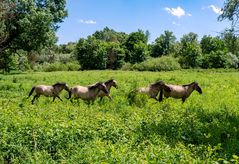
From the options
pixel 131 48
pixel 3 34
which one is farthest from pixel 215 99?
pixel 131 48

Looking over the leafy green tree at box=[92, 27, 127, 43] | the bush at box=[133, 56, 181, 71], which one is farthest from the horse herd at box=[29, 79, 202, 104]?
the leafy green tree at box=[92, 27, 127, 43]

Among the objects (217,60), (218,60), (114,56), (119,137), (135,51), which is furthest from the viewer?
(135,51)

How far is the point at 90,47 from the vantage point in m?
88.1

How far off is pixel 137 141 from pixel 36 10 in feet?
87.0

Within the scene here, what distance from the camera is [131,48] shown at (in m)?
103

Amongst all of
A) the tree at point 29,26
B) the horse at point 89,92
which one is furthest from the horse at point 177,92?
the tree at point 29,26

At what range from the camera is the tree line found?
33938mm

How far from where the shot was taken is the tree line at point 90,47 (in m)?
33.9

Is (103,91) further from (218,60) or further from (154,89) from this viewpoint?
(218,60)

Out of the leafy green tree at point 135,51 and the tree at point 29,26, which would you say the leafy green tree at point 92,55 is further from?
the tree at point 29,26

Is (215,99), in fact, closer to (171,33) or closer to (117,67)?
(117,67)

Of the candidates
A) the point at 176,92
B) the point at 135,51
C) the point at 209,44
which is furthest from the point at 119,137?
the point at 209,44

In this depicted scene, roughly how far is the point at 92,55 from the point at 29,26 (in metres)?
53.1

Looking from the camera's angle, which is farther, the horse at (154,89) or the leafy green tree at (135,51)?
the leafy green tree at (135,51)
